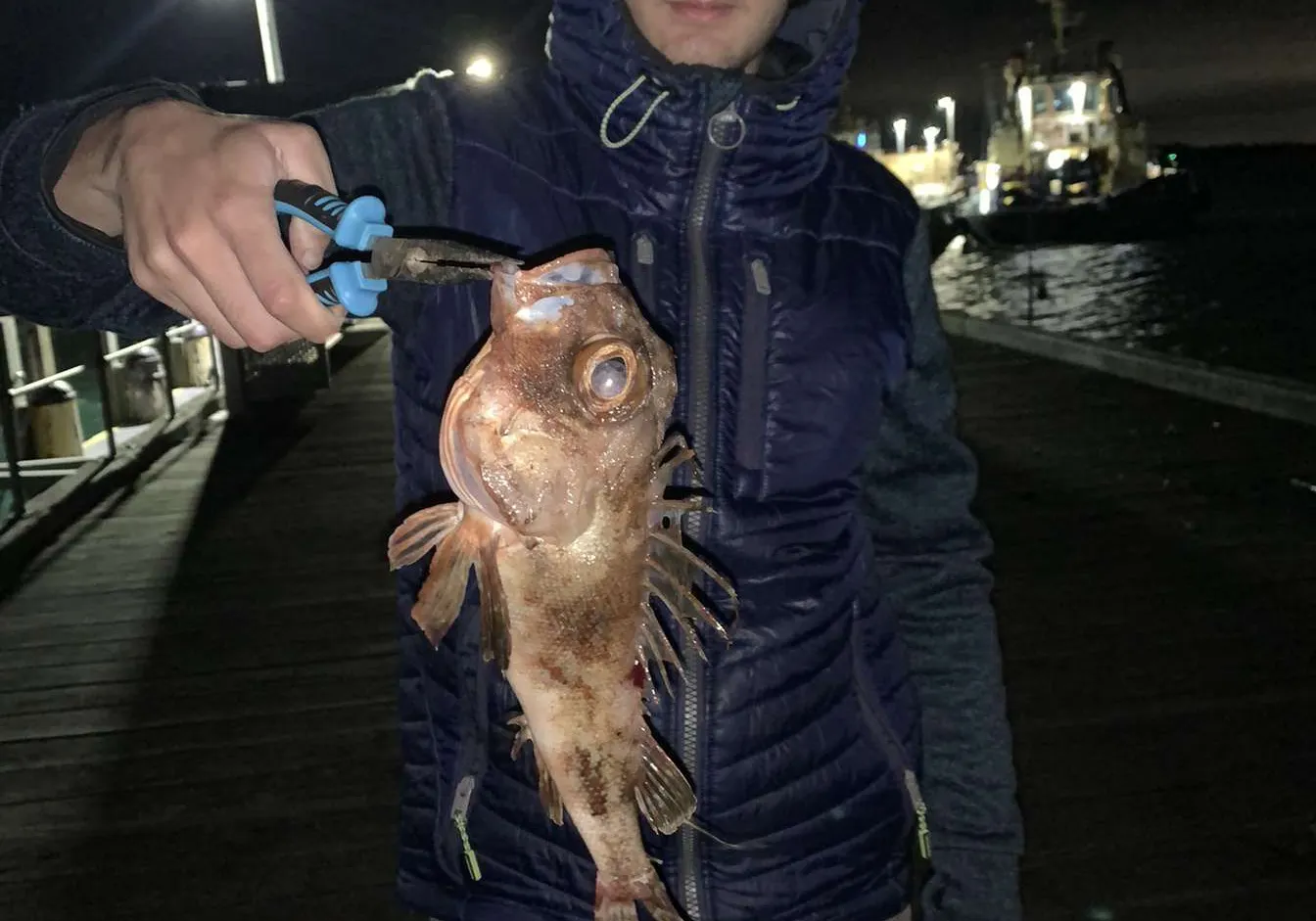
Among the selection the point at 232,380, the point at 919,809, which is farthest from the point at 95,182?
the point at 232,380

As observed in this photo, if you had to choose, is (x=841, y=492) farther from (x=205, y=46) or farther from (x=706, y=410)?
(x=205, y=46)

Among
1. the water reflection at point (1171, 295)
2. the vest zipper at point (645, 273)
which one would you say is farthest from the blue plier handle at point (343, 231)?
the water reflection at point (1171, 295)

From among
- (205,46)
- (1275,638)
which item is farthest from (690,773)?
(205,46)

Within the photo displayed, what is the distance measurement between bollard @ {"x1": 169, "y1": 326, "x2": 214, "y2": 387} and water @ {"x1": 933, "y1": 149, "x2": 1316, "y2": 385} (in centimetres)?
1093

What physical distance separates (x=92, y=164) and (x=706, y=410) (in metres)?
1.00

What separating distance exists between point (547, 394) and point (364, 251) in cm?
27

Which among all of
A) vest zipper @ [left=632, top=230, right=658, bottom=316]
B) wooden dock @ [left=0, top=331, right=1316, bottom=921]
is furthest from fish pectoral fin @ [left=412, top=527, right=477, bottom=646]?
wooden dock @ [left=0, top=331, right=1316, bottom=921]

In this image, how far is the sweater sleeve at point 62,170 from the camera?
1.42 meters

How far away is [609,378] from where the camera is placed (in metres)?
1.28

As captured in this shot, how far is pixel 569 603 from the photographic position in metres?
1.37

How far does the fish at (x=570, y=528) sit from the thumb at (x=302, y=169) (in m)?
0.24

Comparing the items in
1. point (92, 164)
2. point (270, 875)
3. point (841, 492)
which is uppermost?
point (92, 164)

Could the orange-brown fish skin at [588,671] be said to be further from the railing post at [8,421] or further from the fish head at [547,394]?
the railing post at [8,421]

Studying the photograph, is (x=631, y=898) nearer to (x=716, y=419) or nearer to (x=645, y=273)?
(x=716, y=419)
